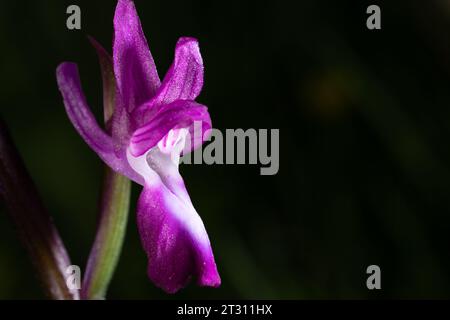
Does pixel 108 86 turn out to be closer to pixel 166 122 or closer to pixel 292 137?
pixel 166 122

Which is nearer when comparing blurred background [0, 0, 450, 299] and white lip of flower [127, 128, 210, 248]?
white lip of flower [127, 128, 210, 248]

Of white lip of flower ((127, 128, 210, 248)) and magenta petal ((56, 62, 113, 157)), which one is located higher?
magenta petal ((56, 62, 113, 157))

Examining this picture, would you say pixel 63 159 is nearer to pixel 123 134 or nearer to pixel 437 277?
pixel 437 277

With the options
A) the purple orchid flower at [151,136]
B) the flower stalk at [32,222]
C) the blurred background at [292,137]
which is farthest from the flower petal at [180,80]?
the blurred background at [292,137]

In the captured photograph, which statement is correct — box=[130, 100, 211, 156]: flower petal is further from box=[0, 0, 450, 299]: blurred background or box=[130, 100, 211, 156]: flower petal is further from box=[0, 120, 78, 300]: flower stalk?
box=[0, 0, 450, 299]: blurred background

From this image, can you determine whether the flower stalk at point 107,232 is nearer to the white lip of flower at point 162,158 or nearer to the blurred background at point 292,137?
the white lip of flower at point 162,158

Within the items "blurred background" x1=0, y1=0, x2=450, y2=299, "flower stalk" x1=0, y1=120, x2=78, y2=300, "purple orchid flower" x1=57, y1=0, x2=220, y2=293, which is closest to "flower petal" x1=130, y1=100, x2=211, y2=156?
"purple orchid flower" x1=57, y1=0, x2=220, y2=293
